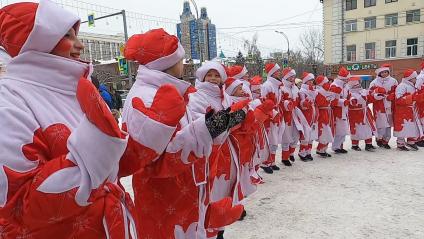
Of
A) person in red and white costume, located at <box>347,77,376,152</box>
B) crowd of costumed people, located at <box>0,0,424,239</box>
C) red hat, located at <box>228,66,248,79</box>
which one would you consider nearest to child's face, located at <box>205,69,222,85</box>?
crowd of costumed people, located at <box>0,0,424,239</box>

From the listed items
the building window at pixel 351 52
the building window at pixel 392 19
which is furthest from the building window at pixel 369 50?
the building window at pixel 392 19

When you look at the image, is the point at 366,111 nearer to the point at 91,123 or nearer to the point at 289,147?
the point at 289,147

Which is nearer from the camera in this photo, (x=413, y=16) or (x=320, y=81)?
(x=320, y=81)

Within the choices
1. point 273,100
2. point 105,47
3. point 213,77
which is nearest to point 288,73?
point 273,100

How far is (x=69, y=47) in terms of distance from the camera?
137cm

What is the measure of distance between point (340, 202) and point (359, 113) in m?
3.54

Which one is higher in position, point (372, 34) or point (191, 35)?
point (372, 34)

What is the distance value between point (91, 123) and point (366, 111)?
7470 millimetres

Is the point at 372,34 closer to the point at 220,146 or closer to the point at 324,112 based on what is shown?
the point at 324,112

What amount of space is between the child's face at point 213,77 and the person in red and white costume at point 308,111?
393cm

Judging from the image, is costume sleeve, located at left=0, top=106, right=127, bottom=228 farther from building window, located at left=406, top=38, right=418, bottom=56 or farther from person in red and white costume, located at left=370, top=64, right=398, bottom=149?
building window, located at left=406, top=38, right=418, bottom=56

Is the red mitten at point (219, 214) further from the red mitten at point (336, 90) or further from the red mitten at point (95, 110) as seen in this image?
the red mitten at point (336, 90)

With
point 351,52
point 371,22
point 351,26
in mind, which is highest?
point 371,22

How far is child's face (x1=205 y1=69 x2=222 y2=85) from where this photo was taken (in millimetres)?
3305
